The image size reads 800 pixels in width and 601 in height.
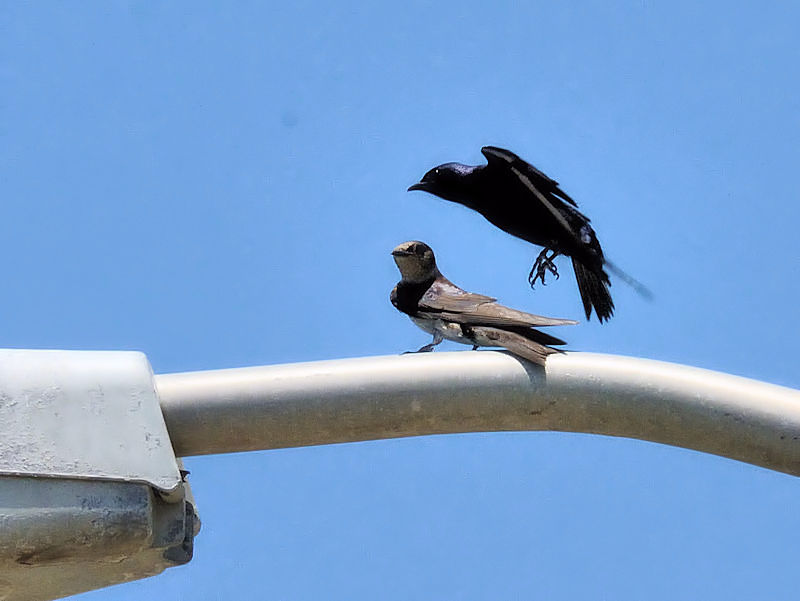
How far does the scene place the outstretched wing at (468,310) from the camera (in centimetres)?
420

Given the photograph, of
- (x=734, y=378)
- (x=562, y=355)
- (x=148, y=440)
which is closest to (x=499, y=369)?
(x=562, y=355)

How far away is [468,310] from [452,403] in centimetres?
97

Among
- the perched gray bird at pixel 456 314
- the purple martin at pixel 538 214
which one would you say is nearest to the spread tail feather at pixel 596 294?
the purple martin at pixel 538 214

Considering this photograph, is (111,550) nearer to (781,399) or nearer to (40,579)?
(40,579)

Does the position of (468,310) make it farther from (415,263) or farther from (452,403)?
(452,403)

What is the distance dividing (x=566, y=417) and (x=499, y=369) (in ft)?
0.84

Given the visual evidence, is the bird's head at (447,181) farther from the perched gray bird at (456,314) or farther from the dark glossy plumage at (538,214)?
the perched gray bird at (456,314)

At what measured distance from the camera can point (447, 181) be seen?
5992 millimetres

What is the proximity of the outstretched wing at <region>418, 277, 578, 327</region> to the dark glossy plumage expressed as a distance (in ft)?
2.05

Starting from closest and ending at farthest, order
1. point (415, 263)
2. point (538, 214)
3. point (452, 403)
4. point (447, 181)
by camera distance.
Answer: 1. point (452, 403)
2. point (415, 263)
3. point (538, 214)
4. point (447, 181)

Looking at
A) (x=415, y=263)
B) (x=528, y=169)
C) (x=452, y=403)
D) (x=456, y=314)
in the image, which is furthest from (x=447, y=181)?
(x=452, y=403)

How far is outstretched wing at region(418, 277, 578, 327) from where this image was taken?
13.8ft

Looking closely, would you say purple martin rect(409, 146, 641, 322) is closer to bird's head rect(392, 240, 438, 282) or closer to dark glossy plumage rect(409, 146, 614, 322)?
dark glossy plumage rect(409, 146, 614, 322)

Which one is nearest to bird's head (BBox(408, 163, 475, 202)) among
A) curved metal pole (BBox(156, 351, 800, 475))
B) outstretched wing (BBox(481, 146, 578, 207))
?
outstretched wing (BBox(481, 146, 578, 207))
